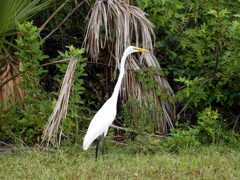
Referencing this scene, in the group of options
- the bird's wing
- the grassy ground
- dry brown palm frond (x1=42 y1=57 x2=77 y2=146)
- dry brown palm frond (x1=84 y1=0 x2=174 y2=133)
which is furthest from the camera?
dry brown palm frond (x1=84 y1=0 x2=174 y2=133)

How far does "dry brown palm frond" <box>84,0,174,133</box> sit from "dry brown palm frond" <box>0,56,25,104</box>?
2.97ft

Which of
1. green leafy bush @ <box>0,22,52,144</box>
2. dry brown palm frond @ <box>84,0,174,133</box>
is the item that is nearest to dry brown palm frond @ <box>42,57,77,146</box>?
green leafy bush @ <box>0,22,52,144</box>

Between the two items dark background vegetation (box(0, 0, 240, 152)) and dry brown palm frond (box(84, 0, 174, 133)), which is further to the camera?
dry brown palm frond (box(84, 0, 174, 133))

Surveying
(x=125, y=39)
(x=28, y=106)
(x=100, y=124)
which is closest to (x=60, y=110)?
(x=100, y=124)

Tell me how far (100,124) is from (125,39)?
1364 millimetres

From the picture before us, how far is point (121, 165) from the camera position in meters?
5.73

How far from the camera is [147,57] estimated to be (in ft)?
25.1

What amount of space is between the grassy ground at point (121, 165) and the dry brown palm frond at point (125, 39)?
115cm

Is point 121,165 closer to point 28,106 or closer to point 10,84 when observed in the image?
point 28,106

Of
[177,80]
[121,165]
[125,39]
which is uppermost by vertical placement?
[125,39]

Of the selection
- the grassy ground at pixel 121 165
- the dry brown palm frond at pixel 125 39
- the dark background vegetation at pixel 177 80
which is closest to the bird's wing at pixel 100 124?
the grassy ground at pixel 121 165

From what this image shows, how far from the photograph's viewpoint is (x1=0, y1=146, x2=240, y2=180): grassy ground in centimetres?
526

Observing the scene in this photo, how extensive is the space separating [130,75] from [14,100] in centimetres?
144

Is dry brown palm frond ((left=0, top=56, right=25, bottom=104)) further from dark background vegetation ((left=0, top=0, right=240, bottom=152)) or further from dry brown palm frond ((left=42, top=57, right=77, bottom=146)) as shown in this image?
dry brown palm frond ((left=42, top=57, right=77, bottom=146))
